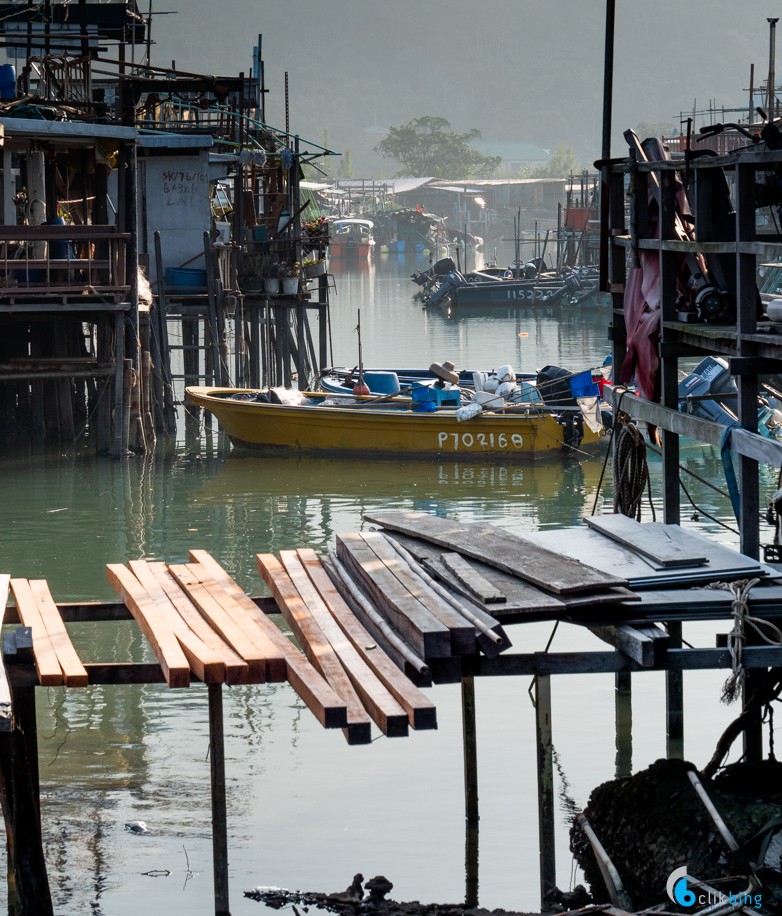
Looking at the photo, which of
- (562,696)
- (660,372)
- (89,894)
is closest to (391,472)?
(562,696)

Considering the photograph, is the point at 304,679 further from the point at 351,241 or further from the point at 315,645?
the point at 351,241

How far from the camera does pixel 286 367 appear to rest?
1259 inches

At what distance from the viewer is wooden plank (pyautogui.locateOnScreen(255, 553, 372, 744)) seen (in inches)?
264

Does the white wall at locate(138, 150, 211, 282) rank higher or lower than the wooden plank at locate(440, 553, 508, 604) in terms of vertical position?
higher

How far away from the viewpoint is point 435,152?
171 m

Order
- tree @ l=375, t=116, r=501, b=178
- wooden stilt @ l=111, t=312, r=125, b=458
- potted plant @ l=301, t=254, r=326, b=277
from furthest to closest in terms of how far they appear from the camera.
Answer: tree @ l=375, t=116, r=501, b=178 → potted plant @ l=301, t=254, r=326, b=277 → wooden stilt @ l=111, t=312, r=125, b=458

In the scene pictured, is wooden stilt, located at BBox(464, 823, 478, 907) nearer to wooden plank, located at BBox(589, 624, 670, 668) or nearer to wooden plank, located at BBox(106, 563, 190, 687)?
wooden plank, located at BBox(589, 624, 670, 668)

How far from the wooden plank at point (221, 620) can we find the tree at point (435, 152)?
524 ft

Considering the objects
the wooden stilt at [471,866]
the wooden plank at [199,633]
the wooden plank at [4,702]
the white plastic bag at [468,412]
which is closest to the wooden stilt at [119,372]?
the white plastic bag at [468,412]

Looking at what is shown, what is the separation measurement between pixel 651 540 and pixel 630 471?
2.02m

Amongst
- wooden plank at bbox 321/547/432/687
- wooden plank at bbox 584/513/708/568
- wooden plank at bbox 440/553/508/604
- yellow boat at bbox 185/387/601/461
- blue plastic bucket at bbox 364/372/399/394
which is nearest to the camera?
wooden plank at bbox 321/547/432/687

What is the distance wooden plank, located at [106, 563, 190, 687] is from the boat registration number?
1634cm

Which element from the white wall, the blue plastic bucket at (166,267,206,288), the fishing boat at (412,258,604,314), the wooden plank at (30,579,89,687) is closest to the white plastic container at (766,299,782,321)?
the wooden plank at (30,579,89,687)

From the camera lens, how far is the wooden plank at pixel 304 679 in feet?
22.2
